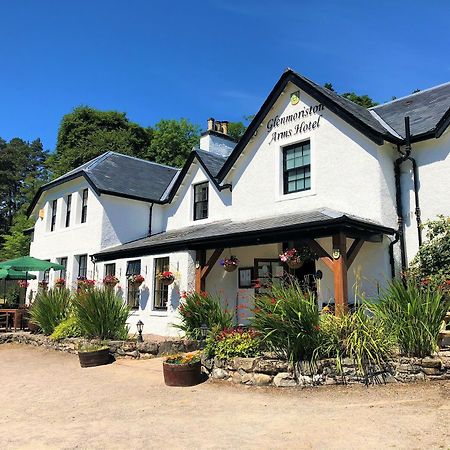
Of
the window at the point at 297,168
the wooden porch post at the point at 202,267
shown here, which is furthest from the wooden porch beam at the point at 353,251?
the wooden porch post at the point at 202,267

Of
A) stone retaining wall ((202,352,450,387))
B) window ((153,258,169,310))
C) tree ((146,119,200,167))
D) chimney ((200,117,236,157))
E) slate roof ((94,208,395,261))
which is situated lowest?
stone retaining wall ((202,352,450,387))

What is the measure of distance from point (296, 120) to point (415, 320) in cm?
805

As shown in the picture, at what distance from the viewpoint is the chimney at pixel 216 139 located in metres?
19.7

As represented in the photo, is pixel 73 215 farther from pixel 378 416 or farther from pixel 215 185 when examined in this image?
pixel 378 416

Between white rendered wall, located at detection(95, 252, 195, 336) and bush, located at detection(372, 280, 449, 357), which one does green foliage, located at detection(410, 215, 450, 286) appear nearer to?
bush, located at detection(372, 280, 449, 357)

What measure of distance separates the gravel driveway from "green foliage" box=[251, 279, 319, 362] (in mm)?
712

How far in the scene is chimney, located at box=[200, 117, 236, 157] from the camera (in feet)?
64.5

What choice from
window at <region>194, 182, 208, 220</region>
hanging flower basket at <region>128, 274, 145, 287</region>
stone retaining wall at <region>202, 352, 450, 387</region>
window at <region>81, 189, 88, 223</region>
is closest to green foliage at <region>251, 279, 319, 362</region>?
stone retaining wall at <region>202, 352, 450, 387</region>

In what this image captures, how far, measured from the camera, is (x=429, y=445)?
4773mm

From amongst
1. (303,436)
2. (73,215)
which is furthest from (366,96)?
(303,436)

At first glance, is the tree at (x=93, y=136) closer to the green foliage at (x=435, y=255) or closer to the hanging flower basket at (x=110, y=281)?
the hanging flower basket at (x=110, y=281)

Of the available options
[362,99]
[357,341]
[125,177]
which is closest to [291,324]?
[357,341]

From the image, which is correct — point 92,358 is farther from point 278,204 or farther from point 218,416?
point 278,204

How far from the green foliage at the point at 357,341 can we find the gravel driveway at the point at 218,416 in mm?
477
